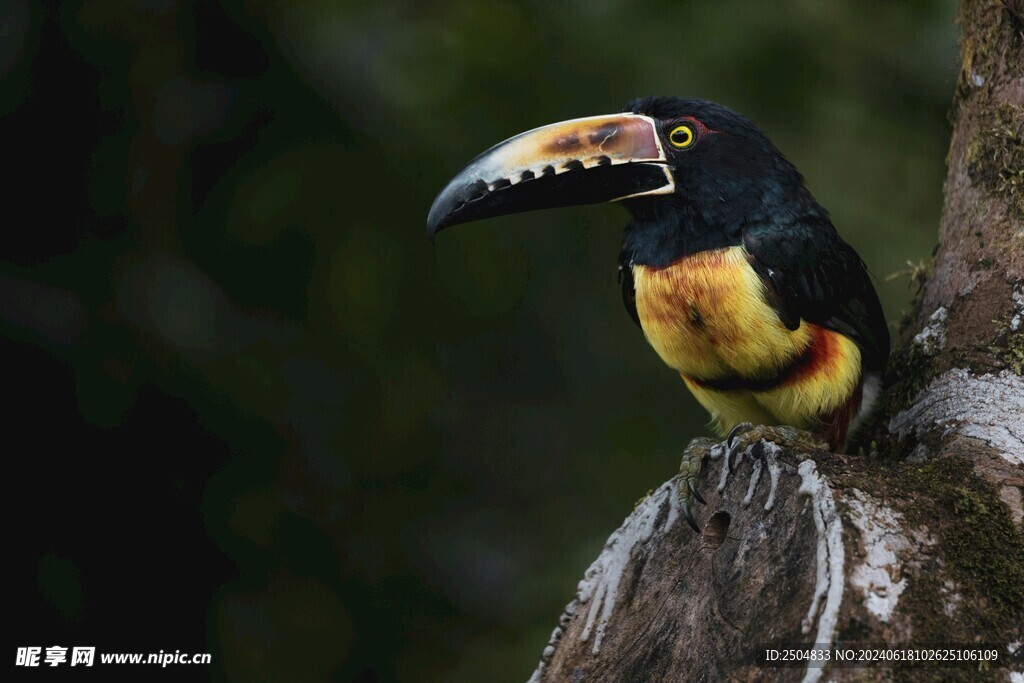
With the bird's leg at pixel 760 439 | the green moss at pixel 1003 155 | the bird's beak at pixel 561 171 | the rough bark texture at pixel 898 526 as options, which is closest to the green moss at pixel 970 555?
the rough bark texture at pixel 898 526

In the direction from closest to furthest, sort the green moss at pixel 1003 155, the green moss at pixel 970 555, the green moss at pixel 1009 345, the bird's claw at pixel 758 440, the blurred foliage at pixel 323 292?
the green moss at pixel 970 555, the bird's claw at pixel 758 440, the green moss at pixel 1009 345, the green moss at pixel 1003 155, the blurred foliage at pixel 323 292

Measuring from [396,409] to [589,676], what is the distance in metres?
1.93

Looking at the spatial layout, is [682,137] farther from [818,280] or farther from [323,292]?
[323,292]

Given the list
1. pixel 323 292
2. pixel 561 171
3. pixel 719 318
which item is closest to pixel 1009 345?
pixel 719 318

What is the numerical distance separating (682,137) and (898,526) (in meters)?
1.25

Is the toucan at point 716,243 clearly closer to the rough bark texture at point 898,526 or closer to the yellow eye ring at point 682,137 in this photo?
the yellow eye ring at point 682,137

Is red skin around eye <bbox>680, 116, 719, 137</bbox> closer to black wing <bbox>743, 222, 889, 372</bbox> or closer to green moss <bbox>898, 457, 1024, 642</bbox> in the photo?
black wing <bbox>743, 222, 889, 372</bbox>

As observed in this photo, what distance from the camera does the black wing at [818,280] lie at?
2686mm

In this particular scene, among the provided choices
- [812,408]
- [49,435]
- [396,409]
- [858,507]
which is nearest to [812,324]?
[812,408]

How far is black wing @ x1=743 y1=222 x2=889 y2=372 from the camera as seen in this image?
2.69 m

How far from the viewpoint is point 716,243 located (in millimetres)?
2723

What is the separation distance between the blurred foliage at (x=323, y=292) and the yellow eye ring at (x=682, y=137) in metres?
1.17

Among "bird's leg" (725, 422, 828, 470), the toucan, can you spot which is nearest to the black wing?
the toucan

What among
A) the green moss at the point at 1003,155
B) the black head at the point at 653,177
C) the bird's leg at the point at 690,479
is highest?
the black head at the point at 653,177
